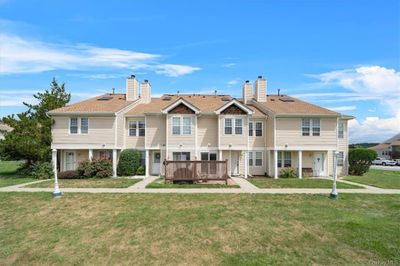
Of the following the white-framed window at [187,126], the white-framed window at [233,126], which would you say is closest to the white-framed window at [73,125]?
the white-framed window at [187,126]

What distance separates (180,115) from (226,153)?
532cm

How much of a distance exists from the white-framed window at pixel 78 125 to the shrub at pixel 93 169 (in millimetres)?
2961

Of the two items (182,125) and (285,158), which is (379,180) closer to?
(285,158)

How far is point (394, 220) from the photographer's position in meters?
9.73

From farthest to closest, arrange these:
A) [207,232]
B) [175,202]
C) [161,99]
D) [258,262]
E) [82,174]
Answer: [161,99] → [82,174] → [175,202] → [207,232] → [258,262]

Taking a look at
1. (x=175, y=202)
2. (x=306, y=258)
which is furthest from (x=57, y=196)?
(x=306, y=258)

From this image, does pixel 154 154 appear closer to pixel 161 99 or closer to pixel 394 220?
pixel 161 99

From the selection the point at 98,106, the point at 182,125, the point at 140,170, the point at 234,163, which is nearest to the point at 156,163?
the point at 140,170

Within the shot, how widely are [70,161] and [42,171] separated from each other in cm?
243

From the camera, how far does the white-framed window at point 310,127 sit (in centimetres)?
2180

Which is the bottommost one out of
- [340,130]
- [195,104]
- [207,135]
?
[207,135]

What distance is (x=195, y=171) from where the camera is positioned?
1706 cm

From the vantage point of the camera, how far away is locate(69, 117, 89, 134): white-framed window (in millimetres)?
21672

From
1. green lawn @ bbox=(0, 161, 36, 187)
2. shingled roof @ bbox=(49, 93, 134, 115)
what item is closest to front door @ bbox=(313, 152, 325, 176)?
shingled roof @ bbox=(49, 93, 134, 115)
